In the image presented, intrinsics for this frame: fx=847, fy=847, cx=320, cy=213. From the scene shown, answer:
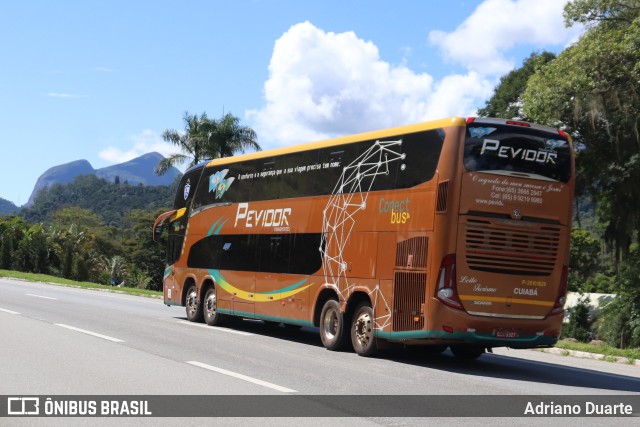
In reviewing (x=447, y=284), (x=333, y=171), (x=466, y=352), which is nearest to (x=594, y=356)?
(x=466, y=352)

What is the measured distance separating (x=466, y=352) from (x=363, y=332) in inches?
85.3

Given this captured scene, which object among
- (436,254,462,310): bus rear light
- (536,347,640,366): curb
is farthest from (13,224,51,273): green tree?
(436,254,462,310): bus rear light

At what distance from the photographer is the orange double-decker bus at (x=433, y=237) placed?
42.2 feet

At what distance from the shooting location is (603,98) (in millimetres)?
27516

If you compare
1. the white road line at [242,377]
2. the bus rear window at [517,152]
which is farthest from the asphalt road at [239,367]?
the bus rear window at [517,152]

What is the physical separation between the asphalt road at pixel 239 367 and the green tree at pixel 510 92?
97.9ft

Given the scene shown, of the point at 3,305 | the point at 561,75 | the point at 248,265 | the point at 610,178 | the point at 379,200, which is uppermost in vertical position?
the point at 561,75

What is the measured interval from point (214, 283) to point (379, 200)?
274 inches

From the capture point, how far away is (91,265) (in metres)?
77.2

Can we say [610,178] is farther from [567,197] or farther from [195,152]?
[195,152]

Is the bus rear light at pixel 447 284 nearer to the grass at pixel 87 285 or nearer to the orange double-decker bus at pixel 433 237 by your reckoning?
the orange double-decker bus at pixel 433 237

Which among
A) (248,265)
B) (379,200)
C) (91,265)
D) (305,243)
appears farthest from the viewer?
(91,265)

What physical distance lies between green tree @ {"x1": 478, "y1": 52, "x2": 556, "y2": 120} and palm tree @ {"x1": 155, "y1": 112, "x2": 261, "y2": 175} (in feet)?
55.2

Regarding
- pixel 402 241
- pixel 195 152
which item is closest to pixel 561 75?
pixel 402 241
